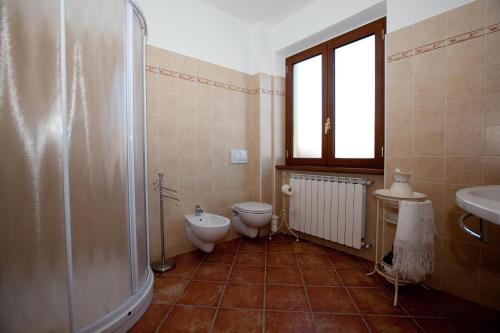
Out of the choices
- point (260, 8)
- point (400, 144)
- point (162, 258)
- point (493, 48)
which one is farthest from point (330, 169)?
point (260, 8)

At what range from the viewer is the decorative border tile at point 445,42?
4.79 ft

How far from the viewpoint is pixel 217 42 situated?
260 centimetres

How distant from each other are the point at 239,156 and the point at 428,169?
180 cm

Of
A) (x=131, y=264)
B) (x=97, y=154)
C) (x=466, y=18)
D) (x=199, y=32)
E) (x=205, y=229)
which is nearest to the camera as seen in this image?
(x=97, y=154)

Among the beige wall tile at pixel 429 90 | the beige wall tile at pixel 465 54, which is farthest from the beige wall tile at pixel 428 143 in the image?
the beige wall tile at pixel 465 54

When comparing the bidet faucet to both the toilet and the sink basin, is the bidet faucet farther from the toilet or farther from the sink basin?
the sink basin

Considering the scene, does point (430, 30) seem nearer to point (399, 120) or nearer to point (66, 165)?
point (399, 120)

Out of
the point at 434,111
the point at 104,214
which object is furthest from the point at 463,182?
the point at 104,214

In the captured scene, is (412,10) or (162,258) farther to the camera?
(162,258)

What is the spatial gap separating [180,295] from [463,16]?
2.70 m

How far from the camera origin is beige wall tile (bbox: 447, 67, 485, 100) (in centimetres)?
149

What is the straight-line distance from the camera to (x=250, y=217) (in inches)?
96.4

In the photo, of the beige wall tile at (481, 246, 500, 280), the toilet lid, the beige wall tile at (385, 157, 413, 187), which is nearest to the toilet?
the toilet lid

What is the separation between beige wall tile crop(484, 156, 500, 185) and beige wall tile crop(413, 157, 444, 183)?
22 centimetres
